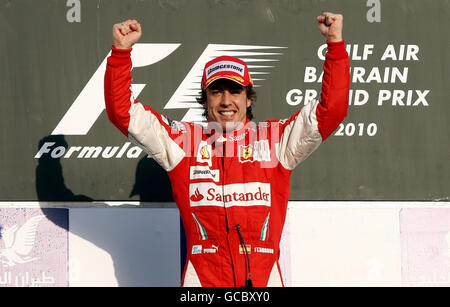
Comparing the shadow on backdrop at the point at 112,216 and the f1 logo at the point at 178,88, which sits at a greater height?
the f1 logo at the point at 178,88

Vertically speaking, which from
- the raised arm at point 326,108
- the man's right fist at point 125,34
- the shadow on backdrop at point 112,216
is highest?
the man's right fist at point 125,34

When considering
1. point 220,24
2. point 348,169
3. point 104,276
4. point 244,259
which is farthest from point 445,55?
point 104,276

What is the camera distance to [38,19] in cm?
404

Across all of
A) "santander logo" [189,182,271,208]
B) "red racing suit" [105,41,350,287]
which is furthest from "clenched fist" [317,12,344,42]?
"santander logo" [189,182,271,208]

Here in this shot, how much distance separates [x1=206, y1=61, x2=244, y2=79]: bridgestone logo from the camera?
10.3 ft

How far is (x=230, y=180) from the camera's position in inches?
119

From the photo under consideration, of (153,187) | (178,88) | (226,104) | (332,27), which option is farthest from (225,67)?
(153,187)

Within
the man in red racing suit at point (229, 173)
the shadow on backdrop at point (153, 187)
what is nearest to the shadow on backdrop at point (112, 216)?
the shadow on backdrop at point (153, 187)

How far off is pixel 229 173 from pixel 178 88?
3.86 ft

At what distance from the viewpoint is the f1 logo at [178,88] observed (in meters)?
4.04

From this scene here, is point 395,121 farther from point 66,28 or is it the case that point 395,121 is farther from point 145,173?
point 66,28

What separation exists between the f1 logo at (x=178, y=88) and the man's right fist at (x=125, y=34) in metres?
1.23

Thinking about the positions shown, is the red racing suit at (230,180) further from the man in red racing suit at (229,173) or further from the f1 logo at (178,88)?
the f1 logo at (178,88)

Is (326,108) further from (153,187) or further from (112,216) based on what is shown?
(112,216)
